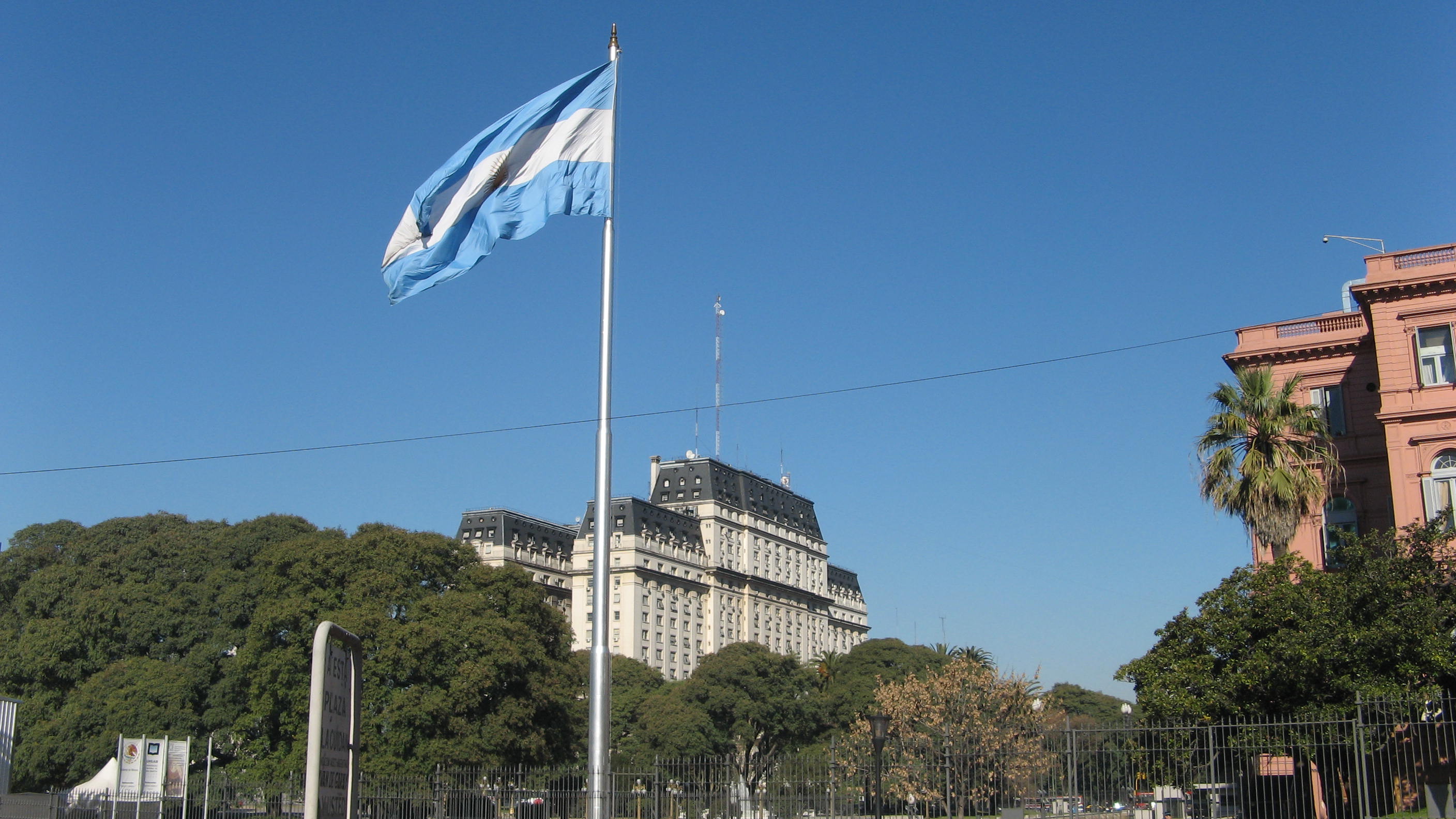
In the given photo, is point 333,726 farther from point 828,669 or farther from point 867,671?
point 828,669

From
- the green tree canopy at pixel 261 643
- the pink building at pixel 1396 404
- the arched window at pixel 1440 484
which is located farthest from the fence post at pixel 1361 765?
the green tree canopy at pixel 261 643

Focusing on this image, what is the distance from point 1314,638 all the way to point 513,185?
2015cm

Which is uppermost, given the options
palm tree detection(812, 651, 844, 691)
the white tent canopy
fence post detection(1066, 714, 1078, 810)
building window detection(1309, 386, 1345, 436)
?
building window detection(1309, 386, 1345, 436)

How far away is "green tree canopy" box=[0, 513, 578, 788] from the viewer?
43.4 m

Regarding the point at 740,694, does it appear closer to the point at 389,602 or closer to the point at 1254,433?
the point at 389,602

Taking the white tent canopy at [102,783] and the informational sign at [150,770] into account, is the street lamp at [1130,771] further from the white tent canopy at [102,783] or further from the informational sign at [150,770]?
the white tent canopy at [102,783]

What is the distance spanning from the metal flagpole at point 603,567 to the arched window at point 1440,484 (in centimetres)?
2629

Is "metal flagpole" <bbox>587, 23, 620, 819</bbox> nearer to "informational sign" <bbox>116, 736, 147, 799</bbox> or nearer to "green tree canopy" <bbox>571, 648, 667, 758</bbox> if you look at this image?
"informational sign" <bbox>116, 736, 147, 799</bbox>

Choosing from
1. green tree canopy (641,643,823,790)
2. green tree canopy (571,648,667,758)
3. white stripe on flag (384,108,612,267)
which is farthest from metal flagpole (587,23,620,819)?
green tree canopy (641,643,823,790)

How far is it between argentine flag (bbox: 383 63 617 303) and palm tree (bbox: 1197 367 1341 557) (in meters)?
20.6

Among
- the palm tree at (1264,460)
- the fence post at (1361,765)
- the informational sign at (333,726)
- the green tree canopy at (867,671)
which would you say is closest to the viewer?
the informational sign at (333,726)

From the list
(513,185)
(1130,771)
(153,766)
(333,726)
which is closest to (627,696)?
(153,766)

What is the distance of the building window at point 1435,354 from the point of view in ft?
109

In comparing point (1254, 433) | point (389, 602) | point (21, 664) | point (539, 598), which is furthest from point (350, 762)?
point (21, 664)
